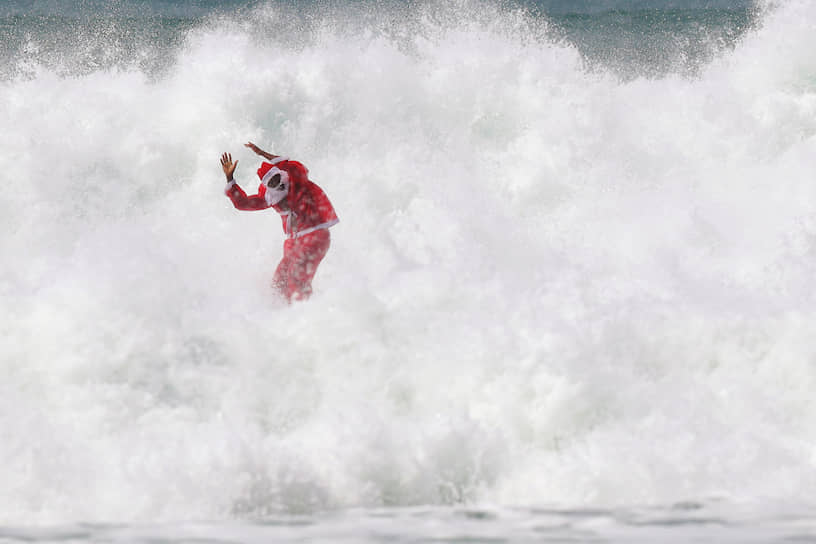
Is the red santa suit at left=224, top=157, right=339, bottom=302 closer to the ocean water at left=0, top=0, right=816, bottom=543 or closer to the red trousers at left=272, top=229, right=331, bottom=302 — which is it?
the red trousers at left=272, top=229, right=331, bottom=302

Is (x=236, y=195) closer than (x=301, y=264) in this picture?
Yes

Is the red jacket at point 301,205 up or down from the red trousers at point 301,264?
up

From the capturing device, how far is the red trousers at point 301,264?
5.99 m

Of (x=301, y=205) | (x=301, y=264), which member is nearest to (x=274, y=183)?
(x=301, y=205)

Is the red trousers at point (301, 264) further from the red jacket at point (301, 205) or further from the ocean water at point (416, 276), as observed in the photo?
the ocean water at point (416, 276)

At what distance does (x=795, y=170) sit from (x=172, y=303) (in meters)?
5.67

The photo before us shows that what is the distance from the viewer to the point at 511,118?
919 cm

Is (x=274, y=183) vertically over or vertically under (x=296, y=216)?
over

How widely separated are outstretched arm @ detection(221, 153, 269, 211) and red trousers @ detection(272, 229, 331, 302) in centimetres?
34

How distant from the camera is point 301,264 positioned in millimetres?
6023

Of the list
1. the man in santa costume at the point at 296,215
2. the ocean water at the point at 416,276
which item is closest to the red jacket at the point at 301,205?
the man in santa costume at the point at 296,215

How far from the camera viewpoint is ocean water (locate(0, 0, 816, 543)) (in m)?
4.19

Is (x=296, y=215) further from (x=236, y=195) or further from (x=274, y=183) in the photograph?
(x=236, y=195)

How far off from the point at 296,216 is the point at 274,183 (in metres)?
0.25
